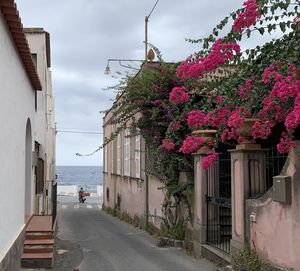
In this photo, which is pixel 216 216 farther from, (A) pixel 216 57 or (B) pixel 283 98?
(B) pixel 283 98

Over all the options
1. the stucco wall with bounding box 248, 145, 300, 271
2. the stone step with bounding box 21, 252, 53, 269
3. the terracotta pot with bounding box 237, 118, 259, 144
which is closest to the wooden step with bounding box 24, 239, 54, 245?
the stone step with bounding box 21, 252, 53, 269

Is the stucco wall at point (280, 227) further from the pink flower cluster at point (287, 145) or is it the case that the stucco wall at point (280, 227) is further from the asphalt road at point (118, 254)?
the asphalt road at point (118, 254)

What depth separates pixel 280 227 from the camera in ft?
24.0

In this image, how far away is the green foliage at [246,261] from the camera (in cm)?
790

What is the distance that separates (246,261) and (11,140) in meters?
4.67

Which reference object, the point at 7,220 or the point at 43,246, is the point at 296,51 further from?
the point at 43,246

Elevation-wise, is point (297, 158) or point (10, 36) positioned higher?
point (10, 36)

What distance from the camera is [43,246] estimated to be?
1070 centimetres

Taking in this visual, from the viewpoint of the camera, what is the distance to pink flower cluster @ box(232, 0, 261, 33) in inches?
292

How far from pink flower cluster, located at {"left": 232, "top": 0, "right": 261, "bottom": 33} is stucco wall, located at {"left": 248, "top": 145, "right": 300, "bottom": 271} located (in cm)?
220

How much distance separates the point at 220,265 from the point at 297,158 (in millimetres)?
3664

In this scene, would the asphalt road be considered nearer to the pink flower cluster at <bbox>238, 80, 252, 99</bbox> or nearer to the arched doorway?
the arched doorway

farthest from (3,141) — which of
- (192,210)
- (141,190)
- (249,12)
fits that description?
(141,190)

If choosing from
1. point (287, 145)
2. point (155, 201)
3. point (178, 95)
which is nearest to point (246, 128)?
point (287, 145)
